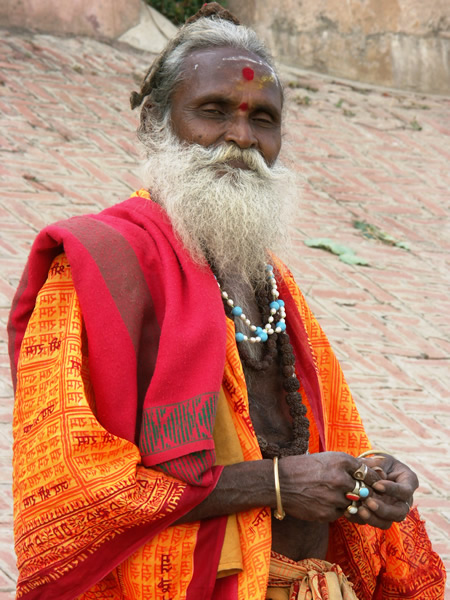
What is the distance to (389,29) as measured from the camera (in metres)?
9.85

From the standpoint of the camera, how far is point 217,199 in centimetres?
248

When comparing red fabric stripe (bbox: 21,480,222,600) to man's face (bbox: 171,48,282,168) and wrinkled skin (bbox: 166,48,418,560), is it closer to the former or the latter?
wrinkled skin (bbox: 166,48,418,560)

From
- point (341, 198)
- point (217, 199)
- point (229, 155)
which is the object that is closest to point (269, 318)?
point (217, 199)

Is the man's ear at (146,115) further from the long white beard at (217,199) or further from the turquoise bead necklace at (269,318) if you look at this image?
the turquoise bead necklace at (269,318)

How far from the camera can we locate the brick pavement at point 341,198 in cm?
503

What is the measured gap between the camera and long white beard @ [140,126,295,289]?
2471 mm

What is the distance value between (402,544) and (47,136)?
5.47m

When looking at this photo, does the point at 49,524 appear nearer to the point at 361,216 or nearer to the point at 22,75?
the point at 361,216

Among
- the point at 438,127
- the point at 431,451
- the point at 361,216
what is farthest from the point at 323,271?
the point at 438,127

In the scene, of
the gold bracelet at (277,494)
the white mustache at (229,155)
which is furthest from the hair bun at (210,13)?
the gold bracelet at (277,494)

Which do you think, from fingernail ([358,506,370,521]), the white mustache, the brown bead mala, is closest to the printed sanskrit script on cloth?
the brown bead mala

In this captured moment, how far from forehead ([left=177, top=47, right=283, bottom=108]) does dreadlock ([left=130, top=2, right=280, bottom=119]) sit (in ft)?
0.11

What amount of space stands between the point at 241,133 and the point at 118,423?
93 centimetres

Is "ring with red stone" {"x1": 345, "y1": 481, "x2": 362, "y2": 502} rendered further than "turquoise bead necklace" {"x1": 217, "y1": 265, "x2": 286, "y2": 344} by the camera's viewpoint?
No
